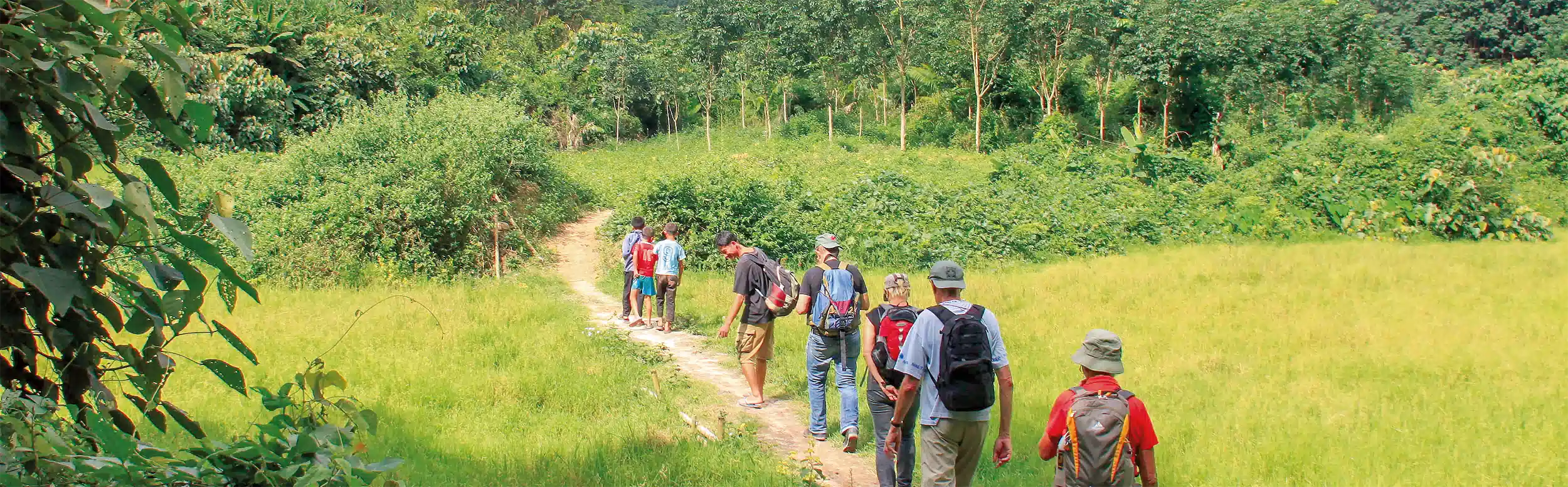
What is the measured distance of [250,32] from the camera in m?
23.6

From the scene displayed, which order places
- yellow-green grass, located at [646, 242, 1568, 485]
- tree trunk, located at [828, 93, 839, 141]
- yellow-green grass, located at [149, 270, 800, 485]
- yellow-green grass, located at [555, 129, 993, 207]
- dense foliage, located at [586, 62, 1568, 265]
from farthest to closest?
tree trunk, located at [828, 93, 839, 141] → yellow-green grass, located at [555, 129, 993, 207] → dense foliage, located at [586, 62, 1568, 265] → yellow-green grass, located at [646, 242, 1568, 485] → yellow-green grass, located at [149, 270, 800, 485]

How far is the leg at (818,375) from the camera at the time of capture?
→ 7.38m

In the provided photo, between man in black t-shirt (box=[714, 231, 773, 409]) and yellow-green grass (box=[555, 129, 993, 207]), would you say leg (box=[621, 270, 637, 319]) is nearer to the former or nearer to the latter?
man in black t-shirt (box=[714, 231, 773, 409])

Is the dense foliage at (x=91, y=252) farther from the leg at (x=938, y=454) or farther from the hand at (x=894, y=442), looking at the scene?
the hand at (x=894, y=442)

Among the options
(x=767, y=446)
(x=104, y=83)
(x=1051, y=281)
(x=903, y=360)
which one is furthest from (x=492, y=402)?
(x=1051, y=281)

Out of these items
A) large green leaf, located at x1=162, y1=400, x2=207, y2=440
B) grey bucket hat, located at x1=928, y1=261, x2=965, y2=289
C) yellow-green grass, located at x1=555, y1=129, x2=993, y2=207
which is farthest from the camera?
yellow-green grass, located at x1=555, y1=129, x2=993, y2=207

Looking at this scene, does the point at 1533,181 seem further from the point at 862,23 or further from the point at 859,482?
the point at 859,482

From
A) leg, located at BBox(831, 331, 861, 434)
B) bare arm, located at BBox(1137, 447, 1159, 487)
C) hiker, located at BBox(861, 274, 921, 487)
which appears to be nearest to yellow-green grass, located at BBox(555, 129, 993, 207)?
leg, located at BBox(831, 331, 861, 434)

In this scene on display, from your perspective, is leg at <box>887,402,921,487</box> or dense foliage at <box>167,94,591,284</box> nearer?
leg at <box>887,402,921,487</box>

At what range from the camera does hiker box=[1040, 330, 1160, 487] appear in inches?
179

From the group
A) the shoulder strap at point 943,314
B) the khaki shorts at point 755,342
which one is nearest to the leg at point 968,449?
the shoulder strap at point 943,314

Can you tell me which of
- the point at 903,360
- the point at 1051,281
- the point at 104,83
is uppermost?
the point at 104,83

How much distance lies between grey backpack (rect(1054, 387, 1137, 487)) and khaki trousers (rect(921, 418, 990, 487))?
0.70 meters

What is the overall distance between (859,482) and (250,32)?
2206 centimetres
